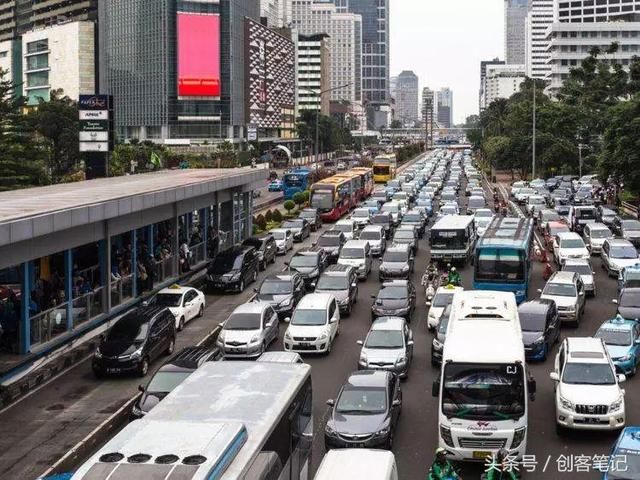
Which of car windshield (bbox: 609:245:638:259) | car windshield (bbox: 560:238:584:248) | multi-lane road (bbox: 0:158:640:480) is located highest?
car windshield (bbox: 560:238:584:248)

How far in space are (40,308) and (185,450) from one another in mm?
16164

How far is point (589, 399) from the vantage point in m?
17.0

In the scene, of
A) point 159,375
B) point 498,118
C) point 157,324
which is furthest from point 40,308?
point 498,118

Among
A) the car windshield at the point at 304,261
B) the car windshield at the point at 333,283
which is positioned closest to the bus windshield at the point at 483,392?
the car windshield at the point at 333,283

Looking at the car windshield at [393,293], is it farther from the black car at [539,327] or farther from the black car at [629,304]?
the black car at [629,304]

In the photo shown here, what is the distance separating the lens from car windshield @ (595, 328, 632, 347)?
72.0 feet

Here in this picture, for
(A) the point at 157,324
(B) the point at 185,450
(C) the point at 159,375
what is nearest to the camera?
(B) the point at 185,450

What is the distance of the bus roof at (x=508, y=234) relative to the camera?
2930 centimetres

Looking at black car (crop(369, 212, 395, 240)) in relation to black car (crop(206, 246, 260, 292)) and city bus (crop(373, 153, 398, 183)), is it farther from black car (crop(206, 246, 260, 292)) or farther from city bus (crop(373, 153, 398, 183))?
city bus (crop(373, 153, 398, 183))

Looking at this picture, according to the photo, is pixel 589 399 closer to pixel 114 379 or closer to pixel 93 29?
pixel 114 379

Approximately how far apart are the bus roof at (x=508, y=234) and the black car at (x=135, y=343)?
1105 cm

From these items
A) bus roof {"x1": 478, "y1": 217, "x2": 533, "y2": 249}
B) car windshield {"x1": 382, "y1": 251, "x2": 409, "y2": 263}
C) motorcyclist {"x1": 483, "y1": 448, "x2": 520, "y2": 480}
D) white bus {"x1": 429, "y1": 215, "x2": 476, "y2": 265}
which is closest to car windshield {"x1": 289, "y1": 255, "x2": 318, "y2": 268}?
car windshield {"x1": 382, "y1": 251, "x2": 409, "y2": 263}

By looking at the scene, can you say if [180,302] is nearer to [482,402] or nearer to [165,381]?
[165,381]

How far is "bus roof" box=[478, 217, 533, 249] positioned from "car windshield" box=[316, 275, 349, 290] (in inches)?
181
